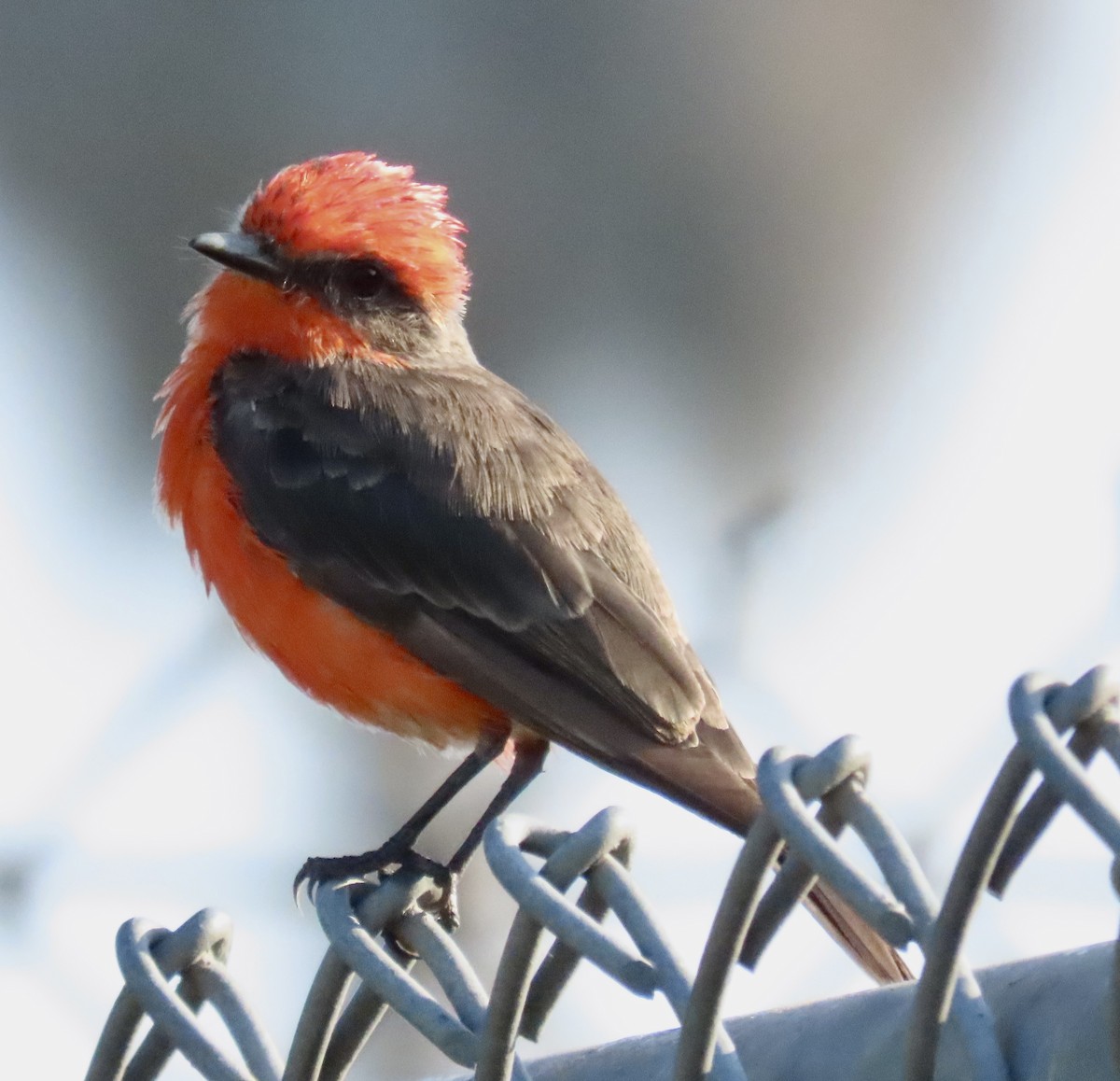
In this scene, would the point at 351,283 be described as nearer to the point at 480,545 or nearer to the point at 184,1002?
the point at 480,545

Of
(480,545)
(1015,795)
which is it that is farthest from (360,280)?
(1015,795)

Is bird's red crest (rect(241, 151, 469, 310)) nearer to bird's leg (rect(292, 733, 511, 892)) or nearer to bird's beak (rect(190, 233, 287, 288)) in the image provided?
bird's beak (rect(190, 233, 287, 288))

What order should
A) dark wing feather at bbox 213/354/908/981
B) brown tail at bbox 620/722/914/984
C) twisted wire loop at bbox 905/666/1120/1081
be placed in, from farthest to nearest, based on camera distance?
dark wing feather at bbox 213/354/908/981
brown tail at bbox 620/722/914/984
twisted wire loop at bbox 905/666/1120/1081

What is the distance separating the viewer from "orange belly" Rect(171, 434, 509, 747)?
14.9 feet

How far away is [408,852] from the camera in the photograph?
4469mm

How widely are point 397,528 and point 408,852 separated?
32.2 inches

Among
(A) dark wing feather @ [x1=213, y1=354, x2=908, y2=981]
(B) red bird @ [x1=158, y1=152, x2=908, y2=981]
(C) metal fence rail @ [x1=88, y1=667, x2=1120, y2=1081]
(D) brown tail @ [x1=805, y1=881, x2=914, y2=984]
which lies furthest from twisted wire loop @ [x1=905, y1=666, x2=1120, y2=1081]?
(A) dark wing feather @ [x1=213, y1=354, x2=908, y2=981]

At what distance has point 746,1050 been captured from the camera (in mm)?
1815

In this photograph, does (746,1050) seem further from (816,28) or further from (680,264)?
(816,28)

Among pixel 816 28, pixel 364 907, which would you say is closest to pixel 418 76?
pixel 816 28

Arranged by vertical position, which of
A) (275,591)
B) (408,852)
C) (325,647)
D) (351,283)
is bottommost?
(408,852)

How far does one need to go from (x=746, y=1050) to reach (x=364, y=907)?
2.14 feet

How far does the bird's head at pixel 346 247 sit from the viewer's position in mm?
5203

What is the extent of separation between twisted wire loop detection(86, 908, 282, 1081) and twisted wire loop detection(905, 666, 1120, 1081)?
855mm
